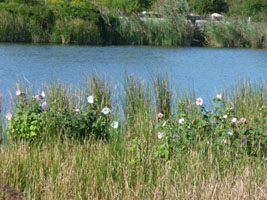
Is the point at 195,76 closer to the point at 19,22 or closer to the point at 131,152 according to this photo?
the point at 131,152

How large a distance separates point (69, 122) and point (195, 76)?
21.5 feet

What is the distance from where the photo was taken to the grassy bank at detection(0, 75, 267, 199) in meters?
3.27

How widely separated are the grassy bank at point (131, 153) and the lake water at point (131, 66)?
3183 millimetres

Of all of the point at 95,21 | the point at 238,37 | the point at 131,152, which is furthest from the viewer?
the point at 238,37

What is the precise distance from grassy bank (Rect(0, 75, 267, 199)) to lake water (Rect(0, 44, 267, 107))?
3.18 m

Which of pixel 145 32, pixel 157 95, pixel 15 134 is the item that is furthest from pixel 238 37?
pixel 15 134

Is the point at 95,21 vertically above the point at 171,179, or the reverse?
the point at 95,21

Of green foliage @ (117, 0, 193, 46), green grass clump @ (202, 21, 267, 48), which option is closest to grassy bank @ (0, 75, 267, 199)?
green foliage @ (117, 0, 193, 46)

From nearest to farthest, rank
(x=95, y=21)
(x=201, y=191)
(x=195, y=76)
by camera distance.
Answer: (x=201, y=191) → (x=195, y=76) → (x=95, y=21)

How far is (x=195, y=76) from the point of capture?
34.9ft

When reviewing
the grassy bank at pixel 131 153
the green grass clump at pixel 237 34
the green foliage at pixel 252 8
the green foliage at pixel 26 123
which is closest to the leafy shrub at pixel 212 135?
the grassy bank at pixel 131 153

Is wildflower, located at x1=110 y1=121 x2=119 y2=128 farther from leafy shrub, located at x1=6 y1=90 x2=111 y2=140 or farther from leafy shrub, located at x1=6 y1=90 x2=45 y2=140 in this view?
leafy shrub, located at x1=6 y1=90 x2=45 y2=140

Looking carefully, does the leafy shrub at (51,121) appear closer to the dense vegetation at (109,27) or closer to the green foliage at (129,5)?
the dense vegetation at (109,27)

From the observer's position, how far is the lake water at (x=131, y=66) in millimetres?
9125
